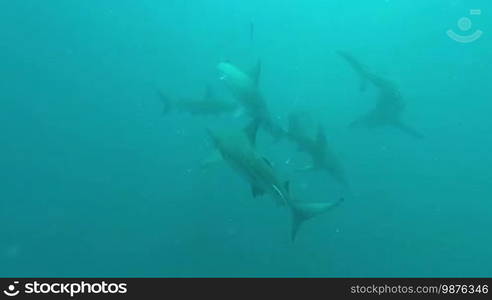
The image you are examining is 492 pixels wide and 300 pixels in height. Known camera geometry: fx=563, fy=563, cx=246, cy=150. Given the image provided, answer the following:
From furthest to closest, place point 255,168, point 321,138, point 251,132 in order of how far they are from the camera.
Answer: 1. point 321,138
2. point 251,132
3. point 255,168

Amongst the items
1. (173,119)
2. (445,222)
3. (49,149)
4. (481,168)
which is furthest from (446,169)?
(49,149)

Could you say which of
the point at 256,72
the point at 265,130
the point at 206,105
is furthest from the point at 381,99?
the point at 256,72

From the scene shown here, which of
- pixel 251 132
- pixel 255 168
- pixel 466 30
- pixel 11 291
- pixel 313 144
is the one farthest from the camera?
pixel 466 30

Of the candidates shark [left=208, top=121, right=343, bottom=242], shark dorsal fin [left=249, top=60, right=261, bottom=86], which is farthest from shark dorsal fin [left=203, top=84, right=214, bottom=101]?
shark [left=208, top=121, right=343, bottom=242]

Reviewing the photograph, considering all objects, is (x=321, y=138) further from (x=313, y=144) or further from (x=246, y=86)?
(x=246, y=86)

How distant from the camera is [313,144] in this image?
32.2ft

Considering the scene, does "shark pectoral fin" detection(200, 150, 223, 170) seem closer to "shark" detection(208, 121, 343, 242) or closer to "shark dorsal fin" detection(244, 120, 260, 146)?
"shark" detection(208, 121, 343, 242)

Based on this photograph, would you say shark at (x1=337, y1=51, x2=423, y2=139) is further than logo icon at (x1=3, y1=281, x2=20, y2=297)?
Yes

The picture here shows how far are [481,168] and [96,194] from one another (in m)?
12.0

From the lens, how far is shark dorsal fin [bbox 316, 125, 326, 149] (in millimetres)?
9586

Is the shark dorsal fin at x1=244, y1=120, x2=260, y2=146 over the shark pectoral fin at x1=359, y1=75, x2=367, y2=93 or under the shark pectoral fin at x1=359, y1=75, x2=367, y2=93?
over

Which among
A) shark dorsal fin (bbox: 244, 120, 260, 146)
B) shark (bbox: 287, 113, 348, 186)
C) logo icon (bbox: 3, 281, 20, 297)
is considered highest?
shark dorsal fin (bbox: 244, 120, 260, 146)

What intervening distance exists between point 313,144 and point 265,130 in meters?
1.17

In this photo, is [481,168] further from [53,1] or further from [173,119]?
[53,1]
